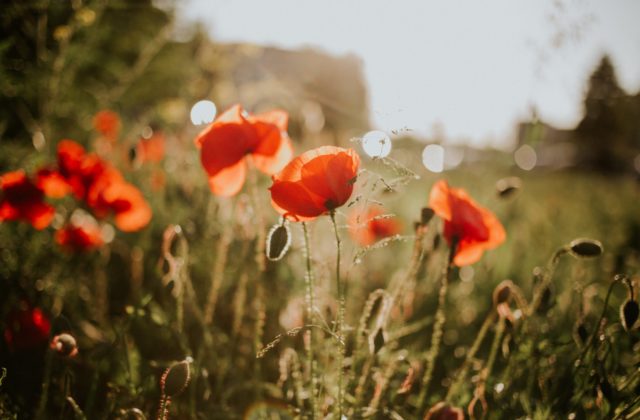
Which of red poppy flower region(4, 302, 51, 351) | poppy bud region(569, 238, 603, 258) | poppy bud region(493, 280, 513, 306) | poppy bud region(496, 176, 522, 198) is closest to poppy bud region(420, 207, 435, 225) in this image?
poppy bud region(493, 280, 513, 306)

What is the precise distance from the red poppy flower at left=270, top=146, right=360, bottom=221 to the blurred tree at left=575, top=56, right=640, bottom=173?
4.65 ft

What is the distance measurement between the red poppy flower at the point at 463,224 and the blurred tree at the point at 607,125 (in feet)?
3.33

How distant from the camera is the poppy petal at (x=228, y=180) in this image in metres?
1.36

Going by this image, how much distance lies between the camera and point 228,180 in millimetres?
1404

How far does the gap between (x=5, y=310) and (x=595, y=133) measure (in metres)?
14.6

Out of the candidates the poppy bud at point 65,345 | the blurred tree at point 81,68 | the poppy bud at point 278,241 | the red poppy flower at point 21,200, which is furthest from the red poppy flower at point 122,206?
the poppy bud at point 278,241

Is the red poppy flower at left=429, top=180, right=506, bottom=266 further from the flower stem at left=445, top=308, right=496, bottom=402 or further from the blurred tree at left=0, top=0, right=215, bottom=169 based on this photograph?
the blurred tree at left=0, top=0, right=215, bottom=169

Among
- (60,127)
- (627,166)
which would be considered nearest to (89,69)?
(60,127)

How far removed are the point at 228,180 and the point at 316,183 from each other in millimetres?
464

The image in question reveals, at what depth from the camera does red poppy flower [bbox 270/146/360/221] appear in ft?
3.29

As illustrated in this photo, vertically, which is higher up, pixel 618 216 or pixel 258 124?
pixel 258 124

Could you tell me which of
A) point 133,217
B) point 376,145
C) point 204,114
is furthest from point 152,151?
point 376,145

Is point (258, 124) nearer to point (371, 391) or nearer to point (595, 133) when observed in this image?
point (371, 391)

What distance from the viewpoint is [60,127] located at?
4254mm
